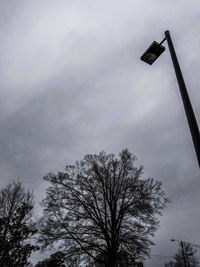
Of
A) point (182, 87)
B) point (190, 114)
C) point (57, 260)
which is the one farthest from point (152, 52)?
point (57, 260)

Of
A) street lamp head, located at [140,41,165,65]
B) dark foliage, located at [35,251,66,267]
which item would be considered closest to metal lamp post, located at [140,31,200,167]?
street lamp head, located at [140,41,165,65]

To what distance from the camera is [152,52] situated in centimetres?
505

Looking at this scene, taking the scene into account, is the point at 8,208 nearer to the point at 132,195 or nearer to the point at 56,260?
the point at 56,260

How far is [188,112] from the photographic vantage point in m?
3.76

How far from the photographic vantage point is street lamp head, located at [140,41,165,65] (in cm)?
500

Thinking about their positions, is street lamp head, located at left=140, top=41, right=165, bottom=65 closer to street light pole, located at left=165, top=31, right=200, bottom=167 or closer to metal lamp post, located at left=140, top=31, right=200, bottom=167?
metal lamp post, located at left=140, top=31, right=200, bottom=167

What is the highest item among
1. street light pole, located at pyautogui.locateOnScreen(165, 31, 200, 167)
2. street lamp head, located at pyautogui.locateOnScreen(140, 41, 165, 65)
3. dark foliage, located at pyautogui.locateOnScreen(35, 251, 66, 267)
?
street lamp head, located at pyautogui.locateOnScreen(140, 41, 165, 65)

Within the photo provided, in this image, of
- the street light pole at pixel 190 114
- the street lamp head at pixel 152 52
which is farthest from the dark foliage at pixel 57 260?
the street light pole at pixel 190 114

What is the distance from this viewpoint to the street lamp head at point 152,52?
500 cm

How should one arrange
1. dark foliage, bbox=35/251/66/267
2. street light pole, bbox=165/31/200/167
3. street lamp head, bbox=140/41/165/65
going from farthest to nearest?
dark foliage, bbox=35/251/66/267
street lamp head, bbox=140/41/165/65
street light pole, bbox=165/31/200/167

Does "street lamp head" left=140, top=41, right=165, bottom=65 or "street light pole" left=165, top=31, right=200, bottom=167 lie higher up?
"street lamp head" left=140, top=41, right=165, bottom=65

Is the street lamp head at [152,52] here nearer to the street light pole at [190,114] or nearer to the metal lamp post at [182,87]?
the metal lamp post at [182,87]

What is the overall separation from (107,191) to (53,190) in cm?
455

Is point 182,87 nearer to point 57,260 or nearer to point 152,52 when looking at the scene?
point 152,52
